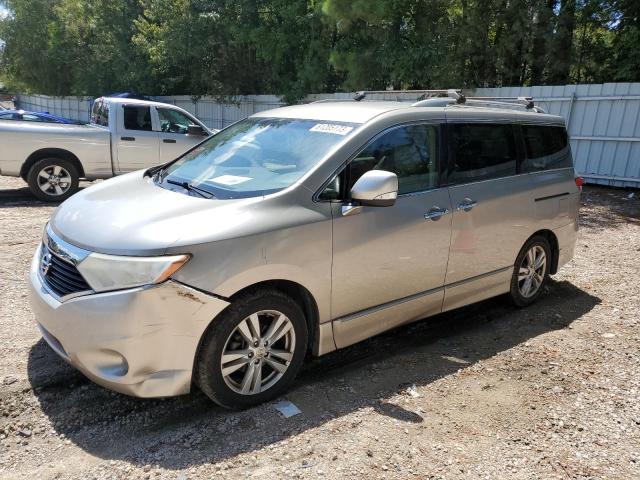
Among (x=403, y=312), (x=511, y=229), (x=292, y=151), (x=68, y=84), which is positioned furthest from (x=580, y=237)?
(x=68, y=84)

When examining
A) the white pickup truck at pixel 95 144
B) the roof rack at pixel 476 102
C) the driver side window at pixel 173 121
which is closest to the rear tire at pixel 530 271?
the roof rack at pixel 476 102

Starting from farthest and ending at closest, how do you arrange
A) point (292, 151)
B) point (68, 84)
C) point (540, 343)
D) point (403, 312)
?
point (68, 84) < point (540, 343) < point (403, 312) < point (292, 151)

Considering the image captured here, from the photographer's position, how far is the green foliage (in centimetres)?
1229

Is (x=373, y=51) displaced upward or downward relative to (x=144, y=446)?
upward

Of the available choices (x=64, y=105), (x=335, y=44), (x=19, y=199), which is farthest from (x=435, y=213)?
(x=64, y=105)

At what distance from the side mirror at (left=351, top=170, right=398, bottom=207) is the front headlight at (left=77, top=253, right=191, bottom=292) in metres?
1.13

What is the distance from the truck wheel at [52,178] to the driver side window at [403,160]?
7061 mm

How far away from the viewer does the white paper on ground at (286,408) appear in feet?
10.4

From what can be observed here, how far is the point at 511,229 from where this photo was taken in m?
4.52

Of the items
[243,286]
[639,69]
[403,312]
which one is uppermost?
[639,69]

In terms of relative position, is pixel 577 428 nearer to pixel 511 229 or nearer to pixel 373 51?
pixel 511 229

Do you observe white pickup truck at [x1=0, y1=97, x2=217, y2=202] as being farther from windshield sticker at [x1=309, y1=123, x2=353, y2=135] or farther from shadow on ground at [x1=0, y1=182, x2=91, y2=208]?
windshield sticker at [x1=309, y1=123, x2=353, y2=135]

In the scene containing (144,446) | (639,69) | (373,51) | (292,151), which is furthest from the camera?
(373,51)

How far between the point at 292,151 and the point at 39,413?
224cm
